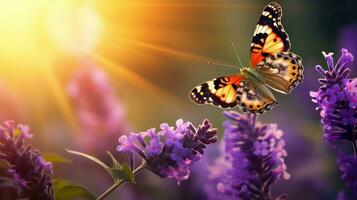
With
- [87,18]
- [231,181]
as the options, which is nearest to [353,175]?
[231,181]

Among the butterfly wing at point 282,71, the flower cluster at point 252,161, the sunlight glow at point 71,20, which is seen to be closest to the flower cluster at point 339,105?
the flower cluster at point 252,161

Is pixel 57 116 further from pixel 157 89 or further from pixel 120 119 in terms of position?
pixel 120 119

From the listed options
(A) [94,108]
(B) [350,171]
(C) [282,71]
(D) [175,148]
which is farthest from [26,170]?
(A) [94,108]

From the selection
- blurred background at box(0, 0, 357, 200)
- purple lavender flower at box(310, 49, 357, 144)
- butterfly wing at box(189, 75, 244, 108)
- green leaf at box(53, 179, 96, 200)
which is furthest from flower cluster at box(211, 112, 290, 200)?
blurred background at box(0, 0, 357, 200)

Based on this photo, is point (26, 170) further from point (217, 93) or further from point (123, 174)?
point (217, 93)

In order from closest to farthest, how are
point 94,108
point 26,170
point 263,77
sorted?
1. point 26,170
2. point 263,77
3. point 94,108
